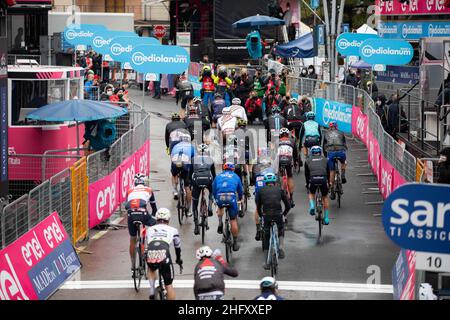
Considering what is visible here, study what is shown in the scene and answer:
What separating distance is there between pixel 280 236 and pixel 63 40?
1114 inches

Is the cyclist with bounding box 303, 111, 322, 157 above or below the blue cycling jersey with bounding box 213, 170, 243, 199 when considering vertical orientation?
above

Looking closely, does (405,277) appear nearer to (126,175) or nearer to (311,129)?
(126,175)

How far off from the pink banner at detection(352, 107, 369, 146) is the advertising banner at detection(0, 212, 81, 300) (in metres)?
14.0

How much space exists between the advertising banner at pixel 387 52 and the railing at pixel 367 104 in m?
1.09

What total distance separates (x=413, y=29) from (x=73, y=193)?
17456mm

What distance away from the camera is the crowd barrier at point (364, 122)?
2086 cm

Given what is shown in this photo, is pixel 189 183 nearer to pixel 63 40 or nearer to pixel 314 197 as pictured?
pixel 314 197

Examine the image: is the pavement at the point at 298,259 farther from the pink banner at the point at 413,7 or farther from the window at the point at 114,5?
the window at the point at 114,5

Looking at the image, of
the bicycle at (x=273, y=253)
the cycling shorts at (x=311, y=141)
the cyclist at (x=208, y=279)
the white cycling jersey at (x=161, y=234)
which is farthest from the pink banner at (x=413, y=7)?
the cyclist at (x=208, y=279)

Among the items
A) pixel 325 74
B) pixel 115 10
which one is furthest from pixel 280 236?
pixel 115 10

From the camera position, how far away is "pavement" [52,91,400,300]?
16.7m

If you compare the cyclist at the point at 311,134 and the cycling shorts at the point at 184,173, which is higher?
the cyclist at the point at 311,134

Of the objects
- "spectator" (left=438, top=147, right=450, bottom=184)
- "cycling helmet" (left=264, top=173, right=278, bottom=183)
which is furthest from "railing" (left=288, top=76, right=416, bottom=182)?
"cycling helmet" (left=264, top=173, right=278, bottom=183)

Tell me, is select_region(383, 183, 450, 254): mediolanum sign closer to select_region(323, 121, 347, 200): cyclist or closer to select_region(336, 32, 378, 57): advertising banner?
select_region(323, 121, 347, 200): cyclist
